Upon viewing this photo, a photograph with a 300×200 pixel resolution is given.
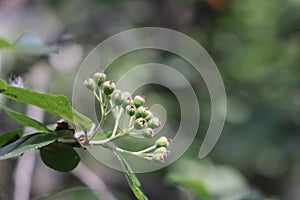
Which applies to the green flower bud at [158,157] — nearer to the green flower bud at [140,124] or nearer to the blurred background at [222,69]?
the green flower bud at [140,124]

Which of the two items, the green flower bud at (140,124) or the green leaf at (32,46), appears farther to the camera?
the green leaf at (32,46)

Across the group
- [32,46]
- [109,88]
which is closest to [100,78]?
[109,88]

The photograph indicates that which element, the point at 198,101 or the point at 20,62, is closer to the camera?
the point at 20,62

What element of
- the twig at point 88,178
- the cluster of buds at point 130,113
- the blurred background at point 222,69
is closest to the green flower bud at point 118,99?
the cluster of buds at point 130,113

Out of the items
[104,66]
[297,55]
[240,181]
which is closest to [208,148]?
[240,181]

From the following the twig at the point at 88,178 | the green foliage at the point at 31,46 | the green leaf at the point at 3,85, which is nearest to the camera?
the green leaf at the point at 3,85

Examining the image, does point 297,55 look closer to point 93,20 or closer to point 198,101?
point 198,101
